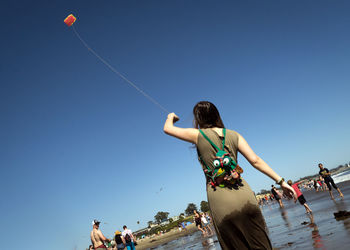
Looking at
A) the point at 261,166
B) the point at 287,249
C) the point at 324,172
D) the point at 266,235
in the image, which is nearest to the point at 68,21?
the point at 261,166

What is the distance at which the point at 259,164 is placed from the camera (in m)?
2.26

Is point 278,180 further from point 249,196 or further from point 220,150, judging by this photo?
point 220,150

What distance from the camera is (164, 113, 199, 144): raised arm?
226cm

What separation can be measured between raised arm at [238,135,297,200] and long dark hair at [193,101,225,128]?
0.84 ft

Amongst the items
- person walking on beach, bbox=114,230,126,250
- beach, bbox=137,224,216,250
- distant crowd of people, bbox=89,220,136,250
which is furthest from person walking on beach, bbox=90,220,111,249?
beach, bbox=137,224,216,250

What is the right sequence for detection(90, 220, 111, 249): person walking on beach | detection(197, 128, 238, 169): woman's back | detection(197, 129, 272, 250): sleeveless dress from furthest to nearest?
detection(90, 220, 111, 249): person walking on beach, detection(197, 128, 238, 169): woman's back, detection(197, 129, 272, 250): sleeveless dress

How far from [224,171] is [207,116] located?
1.72 feet

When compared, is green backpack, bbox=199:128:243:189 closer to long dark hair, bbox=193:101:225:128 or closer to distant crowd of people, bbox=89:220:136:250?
long dark hair, bbox=193:101:225:128

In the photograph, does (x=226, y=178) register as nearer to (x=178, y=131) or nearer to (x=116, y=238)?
(x=178, y=131)

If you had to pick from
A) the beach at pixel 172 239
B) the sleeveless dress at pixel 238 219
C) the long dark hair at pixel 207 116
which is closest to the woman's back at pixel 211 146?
the long dark hair at pixel 207 116

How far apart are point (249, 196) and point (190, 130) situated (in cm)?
70

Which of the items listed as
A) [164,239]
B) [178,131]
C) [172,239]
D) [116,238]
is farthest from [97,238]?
[164,239]

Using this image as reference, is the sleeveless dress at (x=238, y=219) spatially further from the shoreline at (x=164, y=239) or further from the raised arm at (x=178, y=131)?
the shoreline at (x=164, y=239)

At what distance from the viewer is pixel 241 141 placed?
2.31m
